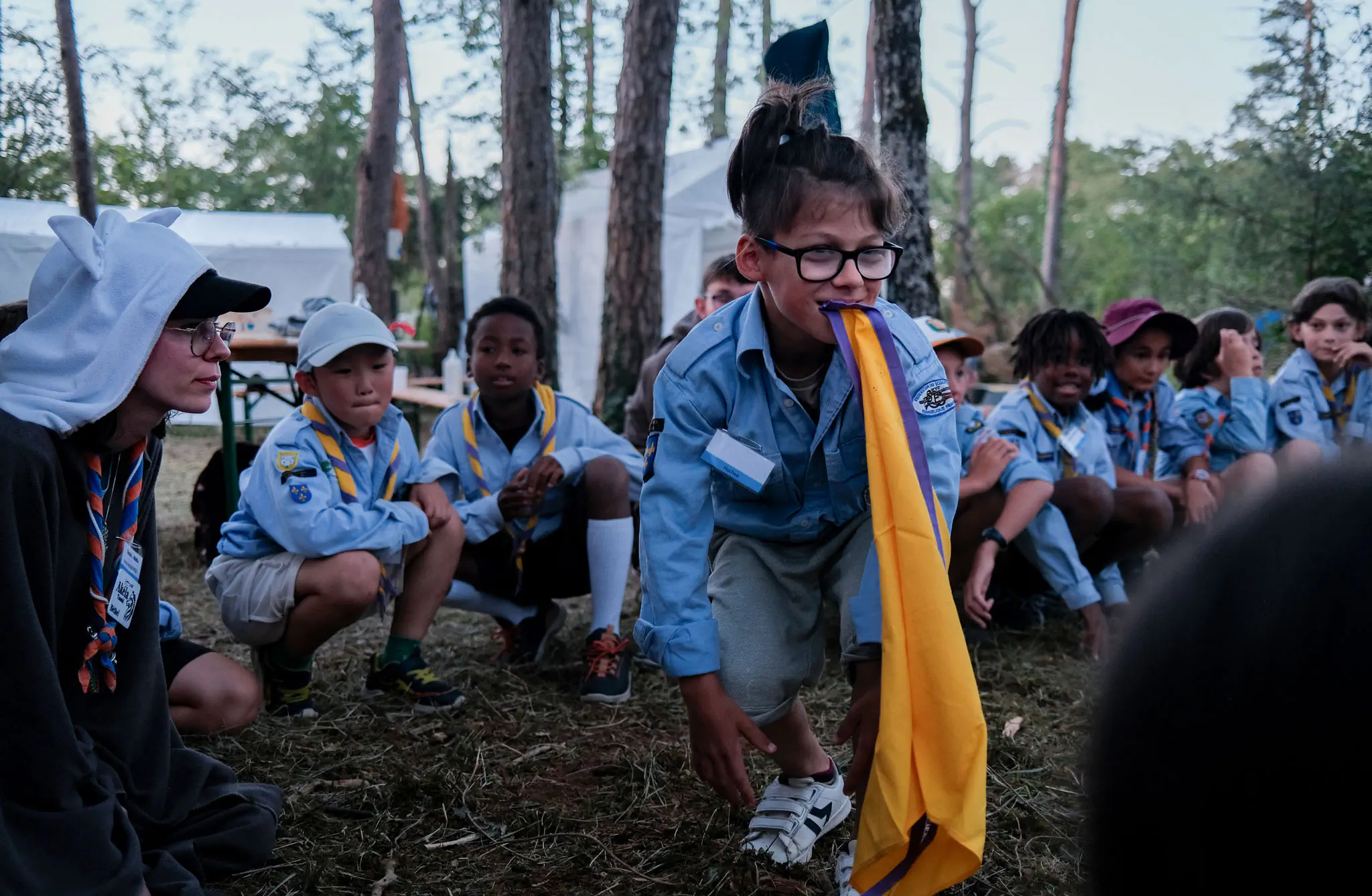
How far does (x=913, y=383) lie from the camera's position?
193cm

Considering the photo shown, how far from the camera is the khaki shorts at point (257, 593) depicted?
288 centimetres

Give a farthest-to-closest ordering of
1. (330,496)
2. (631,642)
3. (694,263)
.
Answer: (694,263), (631,642), (330,496)

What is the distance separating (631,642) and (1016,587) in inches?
59.7

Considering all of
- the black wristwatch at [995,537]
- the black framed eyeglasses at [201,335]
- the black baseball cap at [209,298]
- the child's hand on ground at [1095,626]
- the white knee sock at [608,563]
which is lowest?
the child's hand on ground at [1095,626]

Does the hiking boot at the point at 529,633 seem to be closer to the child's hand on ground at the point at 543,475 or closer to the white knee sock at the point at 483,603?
the white knee sock at the point at 483,603

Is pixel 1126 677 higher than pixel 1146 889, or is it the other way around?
pixel 1126 677

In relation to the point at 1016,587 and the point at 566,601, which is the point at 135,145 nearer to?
the point at 566,601

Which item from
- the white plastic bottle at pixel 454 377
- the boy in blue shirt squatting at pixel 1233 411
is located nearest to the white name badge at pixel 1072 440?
the boy in blue shirt squatting at pixel 1233 411

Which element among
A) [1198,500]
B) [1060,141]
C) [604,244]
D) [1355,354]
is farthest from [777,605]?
[1060,141]

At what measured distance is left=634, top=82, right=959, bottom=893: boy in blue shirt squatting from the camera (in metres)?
1.87

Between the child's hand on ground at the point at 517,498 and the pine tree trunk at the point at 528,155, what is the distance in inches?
125

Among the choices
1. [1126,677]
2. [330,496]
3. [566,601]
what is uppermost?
[1126,677]

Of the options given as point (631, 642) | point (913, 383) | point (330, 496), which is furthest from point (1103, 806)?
point (631, 642)

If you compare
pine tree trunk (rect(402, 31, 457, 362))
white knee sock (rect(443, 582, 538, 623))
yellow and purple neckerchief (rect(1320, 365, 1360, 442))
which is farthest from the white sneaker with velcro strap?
pine tree trunk (rect(402, 31, 457, 362))
